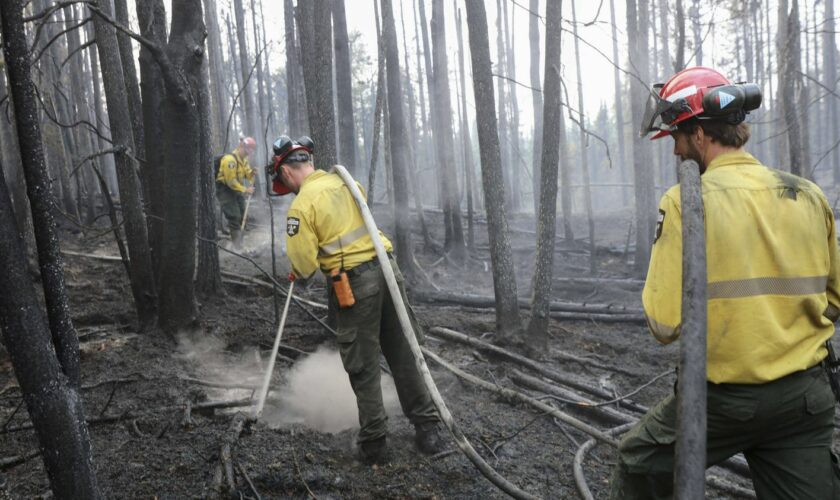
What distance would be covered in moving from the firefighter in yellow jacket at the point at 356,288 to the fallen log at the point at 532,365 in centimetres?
205

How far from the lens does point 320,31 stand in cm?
683

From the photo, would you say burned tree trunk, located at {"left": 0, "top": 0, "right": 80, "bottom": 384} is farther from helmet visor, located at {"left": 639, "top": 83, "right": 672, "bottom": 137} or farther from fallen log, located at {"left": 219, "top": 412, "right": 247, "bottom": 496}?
helmet visor, located at {"left": 639, "top": 83, "right": 672, "bottom": 137}

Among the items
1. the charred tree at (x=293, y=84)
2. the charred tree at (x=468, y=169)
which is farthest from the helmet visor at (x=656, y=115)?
the charred tree at (x=293, y=84)

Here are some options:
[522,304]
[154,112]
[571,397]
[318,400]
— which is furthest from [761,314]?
[522,304]

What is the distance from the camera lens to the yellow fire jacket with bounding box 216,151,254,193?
36.8 ft

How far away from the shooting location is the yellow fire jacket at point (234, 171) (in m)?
11.2

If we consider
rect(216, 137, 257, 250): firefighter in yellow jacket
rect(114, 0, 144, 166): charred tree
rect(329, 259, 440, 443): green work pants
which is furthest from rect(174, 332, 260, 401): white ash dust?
rect(216, 137, 257, 250): firefighter in yellow jacket

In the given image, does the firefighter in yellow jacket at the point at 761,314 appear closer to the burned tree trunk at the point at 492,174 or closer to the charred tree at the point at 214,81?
the burned tree trunk at the point at 492,174

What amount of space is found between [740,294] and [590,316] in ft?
22.6

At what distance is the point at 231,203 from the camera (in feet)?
37.1

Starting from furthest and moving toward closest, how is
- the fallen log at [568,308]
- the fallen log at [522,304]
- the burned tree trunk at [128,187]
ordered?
the fallen log at [522,304]
the fallen log at [568,308]
the burned tree trunk at [128,187]

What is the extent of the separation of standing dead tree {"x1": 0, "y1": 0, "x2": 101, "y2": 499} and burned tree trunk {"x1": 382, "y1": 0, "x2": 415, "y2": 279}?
7559 millimetres

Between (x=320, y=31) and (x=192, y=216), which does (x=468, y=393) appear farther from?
(x=320, y=31)

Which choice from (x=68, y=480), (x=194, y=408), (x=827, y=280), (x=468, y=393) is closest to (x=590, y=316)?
(x=468, y=393)
